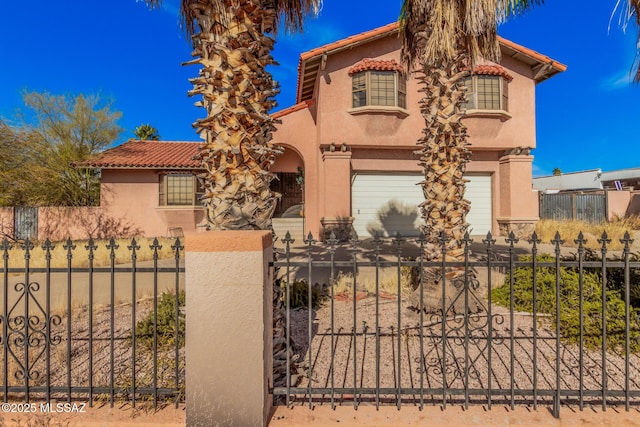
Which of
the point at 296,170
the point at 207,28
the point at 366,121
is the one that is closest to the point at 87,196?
the point at 296,170

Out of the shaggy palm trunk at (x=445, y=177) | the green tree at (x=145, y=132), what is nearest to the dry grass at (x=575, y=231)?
the shaggy palm trunk at (x=445, y=177)

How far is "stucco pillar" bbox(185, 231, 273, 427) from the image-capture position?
2.77 meters

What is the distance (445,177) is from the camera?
538 cm

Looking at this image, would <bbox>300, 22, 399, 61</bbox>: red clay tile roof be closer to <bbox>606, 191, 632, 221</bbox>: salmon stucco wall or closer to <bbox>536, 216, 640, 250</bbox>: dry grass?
<bbox>536, 216, 640, 250</bbox>: dry grass

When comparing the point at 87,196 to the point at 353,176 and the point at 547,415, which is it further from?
the point at 547,415

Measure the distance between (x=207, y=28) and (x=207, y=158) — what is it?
1282mm

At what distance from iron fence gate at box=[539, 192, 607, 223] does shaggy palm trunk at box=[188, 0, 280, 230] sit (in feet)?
63.9

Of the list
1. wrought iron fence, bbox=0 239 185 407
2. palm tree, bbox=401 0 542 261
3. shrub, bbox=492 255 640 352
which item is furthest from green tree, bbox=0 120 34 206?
shrub, bbox=492 255 640 352

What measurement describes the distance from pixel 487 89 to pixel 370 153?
5513 millimetres

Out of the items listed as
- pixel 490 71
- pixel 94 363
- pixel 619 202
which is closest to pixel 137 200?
pixel 94 363

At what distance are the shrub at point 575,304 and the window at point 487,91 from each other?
9431 mm

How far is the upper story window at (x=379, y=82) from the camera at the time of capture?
1309cm

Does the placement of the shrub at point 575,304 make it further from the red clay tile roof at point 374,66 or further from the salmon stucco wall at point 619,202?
the salmon stucco wall at point 619,202

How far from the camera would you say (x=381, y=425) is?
2775 millimetres
